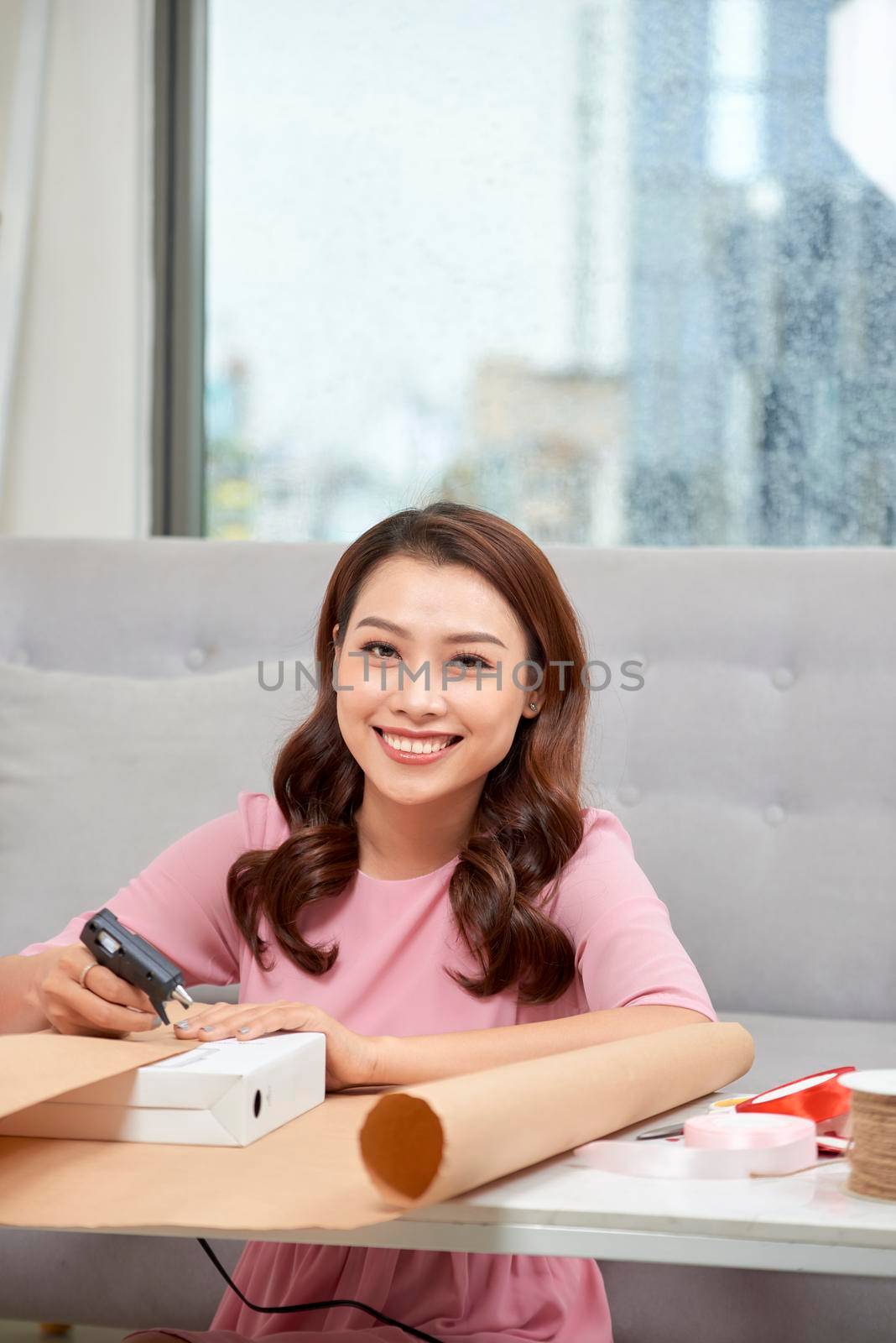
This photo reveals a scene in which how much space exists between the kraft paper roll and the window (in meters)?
1.80

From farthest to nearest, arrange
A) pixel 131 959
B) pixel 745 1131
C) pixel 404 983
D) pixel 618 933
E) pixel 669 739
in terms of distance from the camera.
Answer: pixel 669 739, pixel 404 983, pixel 618 933, pixel 131 959, pixel 745 1131

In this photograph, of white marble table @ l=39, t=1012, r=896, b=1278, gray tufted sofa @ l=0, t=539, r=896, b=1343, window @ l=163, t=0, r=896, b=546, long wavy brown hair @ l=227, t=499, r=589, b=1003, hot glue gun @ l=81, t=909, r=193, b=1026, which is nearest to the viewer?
white marble table @ l=39, t=1012, r=896, b=1278

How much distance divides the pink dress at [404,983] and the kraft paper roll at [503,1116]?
0.24 m

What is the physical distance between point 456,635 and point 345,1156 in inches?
22.5

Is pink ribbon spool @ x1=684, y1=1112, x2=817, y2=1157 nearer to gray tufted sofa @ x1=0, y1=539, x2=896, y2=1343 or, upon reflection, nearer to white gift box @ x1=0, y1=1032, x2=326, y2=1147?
white gift box @ x1=0, y1=1032, x2=326, y2=1147

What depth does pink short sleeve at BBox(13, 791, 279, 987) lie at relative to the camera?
1.25 meters

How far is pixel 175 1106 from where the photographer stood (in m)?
0.74

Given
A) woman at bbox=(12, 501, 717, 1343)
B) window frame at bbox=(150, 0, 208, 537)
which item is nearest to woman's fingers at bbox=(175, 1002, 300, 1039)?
woman at bbox=(12, 501, 717, 1343)

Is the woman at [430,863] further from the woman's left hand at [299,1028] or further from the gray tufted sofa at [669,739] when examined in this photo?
the gray tufted sofa at [669,739]

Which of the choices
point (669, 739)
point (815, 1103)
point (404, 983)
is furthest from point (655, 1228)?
point (669, 739)

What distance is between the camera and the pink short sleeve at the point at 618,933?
102cm

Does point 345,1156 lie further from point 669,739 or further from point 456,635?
point 669,739

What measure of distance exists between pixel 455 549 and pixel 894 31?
1720 mm

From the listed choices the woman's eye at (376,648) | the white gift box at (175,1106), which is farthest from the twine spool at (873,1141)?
the woman's eye at (376,648)
